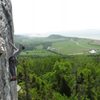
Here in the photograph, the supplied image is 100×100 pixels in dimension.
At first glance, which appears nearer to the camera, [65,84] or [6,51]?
[6,51]

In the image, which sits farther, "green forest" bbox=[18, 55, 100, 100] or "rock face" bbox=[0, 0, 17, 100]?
"green forest" bbox=[18, 55, 100, 100]

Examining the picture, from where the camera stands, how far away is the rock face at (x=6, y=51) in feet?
31.0

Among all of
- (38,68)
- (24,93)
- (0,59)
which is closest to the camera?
(0,59)

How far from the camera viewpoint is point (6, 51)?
10.3 metres

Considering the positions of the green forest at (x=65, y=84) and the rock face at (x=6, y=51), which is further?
the green forest at (x=65, y=84)

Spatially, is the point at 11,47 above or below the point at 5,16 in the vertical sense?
below

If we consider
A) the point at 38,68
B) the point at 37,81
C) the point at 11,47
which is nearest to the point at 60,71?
the point at 37,81

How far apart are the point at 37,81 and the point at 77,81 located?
6.71 meters

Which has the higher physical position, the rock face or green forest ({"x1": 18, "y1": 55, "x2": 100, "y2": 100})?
the rock face

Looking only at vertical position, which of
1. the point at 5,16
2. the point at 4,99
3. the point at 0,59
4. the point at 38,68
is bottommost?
the point at 38,68

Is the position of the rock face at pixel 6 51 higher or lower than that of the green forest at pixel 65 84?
higher

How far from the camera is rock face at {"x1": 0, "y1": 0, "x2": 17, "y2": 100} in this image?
9.46 metres

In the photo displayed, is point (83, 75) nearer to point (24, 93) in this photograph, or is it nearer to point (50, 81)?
point (50, 81)

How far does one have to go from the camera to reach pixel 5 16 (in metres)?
10.8
